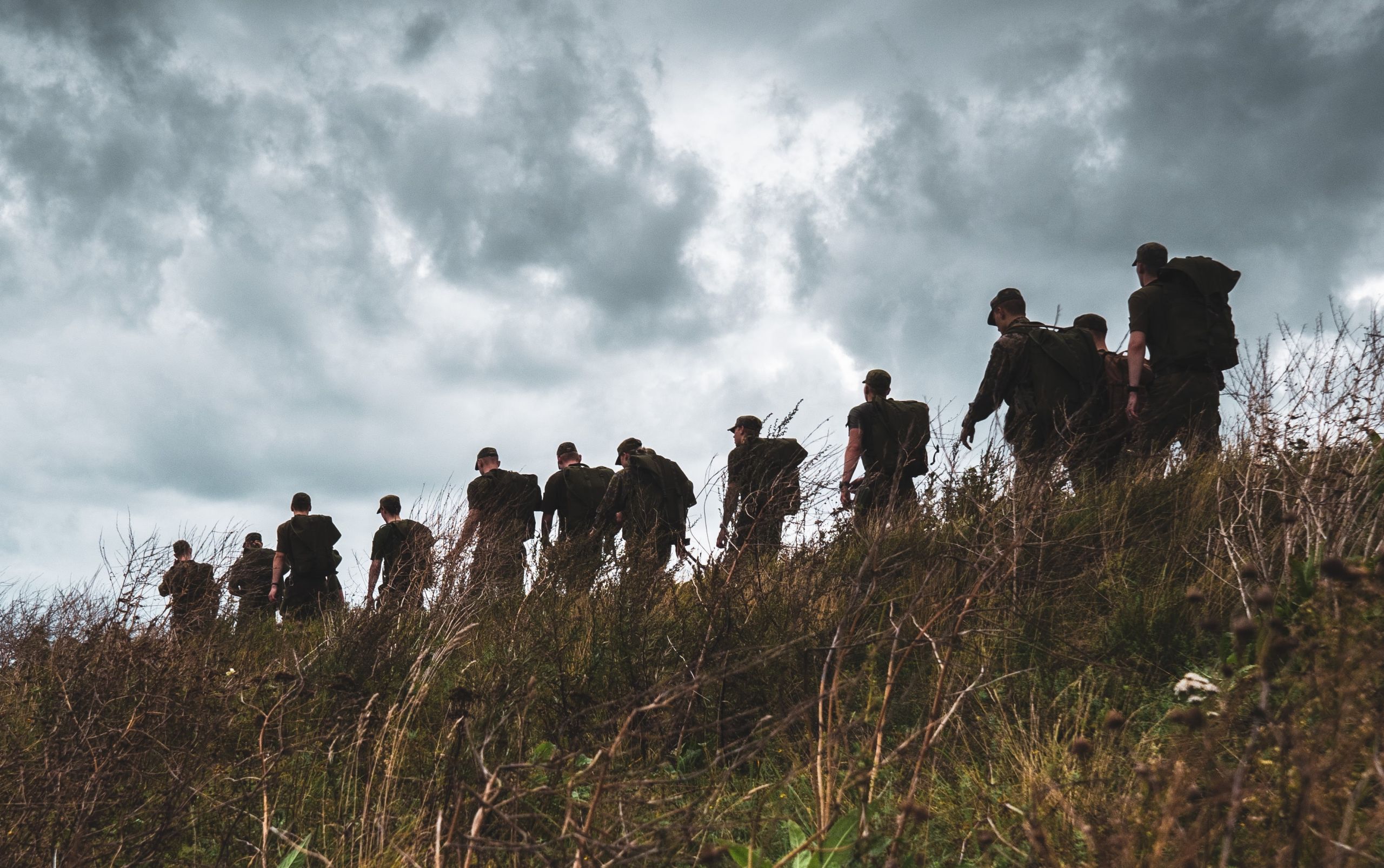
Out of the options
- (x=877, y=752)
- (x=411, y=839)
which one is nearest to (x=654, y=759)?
(x=411, y=839)

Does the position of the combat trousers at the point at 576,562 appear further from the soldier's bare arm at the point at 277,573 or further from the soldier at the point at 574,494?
the soldier's bare arm at the point at 277,573

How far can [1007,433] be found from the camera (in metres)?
6.59

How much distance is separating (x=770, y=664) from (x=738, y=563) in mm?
554

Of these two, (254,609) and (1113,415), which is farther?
(254,609)

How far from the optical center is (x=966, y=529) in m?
4.96

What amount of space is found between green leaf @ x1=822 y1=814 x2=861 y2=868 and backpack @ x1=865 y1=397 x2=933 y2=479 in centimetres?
531

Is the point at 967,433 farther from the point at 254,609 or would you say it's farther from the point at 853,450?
the point at 254,609

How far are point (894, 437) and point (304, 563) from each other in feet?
21.4

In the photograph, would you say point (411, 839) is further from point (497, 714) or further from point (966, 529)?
point (966, 529)

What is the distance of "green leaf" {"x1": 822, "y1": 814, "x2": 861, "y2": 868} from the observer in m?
2.27

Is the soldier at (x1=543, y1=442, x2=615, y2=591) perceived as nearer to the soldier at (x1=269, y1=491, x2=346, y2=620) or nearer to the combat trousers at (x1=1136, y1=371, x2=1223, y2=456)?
the soldier at (x1=269, y1=491, x2=346, y2=620)

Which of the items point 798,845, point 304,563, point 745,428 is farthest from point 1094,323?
point 304,563

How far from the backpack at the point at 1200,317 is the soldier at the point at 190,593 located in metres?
5.84

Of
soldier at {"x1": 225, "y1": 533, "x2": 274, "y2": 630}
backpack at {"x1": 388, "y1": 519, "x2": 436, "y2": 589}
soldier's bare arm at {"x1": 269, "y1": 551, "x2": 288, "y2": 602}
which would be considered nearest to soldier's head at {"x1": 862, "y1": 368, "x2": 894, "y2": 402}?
backpack at {"x1": 388, "y1": 519, "x2": 436, "y2": 589}
